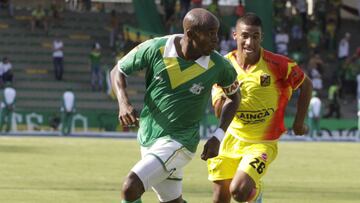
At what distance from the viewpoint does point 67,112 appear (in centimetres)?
3556

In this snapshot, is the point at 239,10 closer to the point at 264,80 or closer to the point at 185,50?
the point at 264,80

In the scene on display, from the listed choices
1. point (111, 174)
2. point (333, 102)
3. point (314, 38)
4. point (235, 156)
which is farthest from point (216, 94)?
point (314, 38)

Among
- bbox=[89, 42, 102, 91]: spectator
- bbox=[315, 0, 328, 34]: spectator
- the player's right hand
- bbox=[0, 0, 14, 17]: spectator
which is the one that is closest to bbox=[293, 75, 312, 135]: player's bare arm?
the player's right hand

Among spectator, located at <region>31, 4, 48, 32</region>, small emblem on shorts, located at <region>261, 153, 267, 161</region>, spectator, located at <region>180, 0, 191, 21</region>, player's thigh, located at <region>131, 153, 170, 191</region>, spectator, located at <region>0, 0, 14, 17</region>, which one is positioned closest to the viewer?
player's thigh, located at <region>131, 153, 170, 191</region>

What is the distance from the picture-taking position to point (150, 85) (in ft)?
31.4

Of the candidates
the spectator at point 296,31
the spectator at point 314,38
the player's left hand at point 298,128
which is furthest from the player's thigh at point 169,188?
the spectator at point 296,31

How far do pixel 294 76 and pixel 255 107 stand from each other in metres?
0.55

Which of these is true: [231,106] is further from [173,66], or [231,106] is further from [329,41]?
[329,41]

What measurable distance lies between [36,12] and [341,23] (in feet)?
44.8

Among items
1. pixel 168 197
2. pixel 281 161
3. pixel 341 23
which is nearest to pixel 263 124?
pixel 168 197

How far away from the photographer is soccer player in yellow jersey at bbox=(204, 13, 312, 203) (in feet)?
37.1

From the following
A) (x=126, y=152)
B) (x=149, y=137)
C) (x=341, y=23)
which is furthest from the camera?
(x=341, y=23)

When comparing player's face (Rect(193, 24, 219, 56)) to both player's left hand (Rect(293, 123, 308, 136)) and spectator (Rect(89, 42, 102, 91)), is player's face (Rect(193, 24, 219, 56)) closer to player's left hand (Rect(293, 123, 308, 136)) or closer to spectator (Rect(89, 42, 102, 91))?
player's left hand (Rect(293, 123, 308, 136))

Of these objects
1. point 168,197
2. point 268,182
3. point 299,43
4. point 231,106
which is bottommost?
point 299,43
